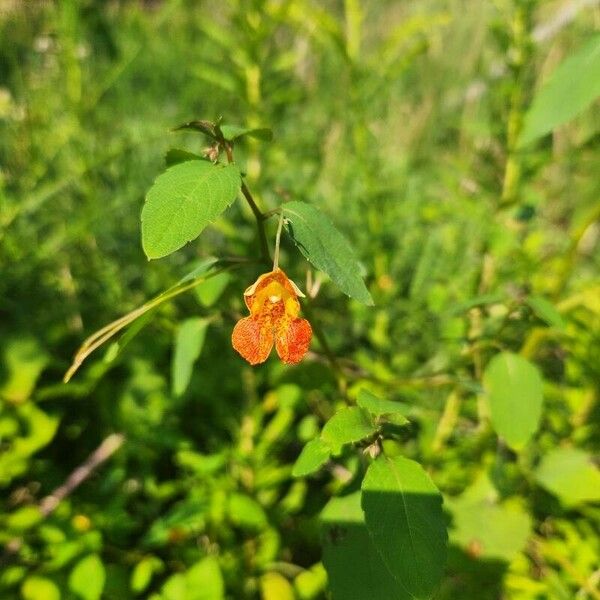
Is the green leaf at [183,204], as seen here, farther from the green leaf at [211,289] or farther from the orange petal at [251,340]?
the green leaf at [211,289]

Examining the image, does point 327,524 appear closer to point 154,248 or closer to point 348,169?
point 154,248

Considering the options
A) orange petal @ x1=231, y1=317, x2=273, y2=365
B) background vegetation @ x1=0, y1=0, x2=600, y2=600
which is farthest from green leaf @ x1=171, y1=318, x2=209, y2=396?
orange petal @ x1=231, y1=317, x2=273, y2=365

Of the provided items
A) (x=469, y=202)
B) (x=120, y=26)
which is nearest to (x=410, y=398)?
(x=469, y=202)

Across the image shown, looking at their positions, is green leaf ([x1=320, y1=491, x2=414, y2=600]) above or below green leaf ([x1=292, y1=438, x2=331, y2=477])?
below

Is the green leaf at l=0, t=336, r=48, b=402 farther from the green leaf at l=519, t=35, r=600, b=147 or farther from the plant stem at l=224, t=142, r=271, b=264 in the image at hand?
the green leaf at l=519, t=35, r=600, b=147

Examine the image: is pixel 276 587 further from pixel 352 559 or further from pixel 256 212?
pixel 256 212

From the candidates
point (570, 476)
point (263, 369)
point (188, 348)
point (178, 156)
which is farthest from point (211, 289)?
point (570, 476)

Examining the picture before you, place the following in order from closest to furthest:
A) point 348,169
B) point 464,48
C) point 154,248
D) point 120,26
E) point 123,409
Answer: point 154,248 → point 123,409 → point 348,169 → point 464,48 → point 120,26
